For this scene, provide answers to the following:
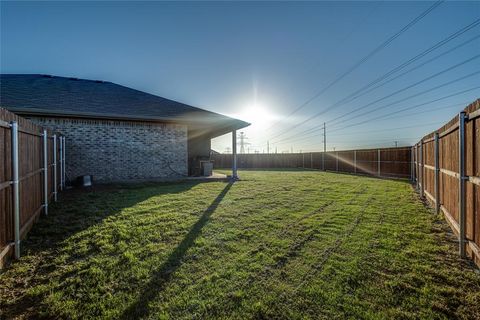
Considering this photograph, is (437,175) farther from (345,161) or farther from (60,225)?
(345,161)

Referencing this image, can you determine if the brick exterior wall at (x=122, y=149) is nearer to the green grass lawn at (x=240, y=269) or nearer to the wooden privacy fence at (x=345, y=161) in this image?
the green grass lawn at (x=240, y=269)

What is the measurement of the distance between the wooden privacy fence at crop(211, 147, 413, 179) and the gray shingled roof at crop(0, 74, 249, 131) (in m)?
9.43

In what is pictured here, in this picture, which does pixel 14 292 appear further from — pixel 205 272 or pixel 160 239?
pixel 205 272

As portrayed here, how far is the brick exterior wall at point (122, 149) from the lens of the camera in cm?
945

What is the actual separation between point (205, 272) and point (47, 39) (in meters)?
11.3

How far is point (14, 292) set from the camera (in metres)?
2.22

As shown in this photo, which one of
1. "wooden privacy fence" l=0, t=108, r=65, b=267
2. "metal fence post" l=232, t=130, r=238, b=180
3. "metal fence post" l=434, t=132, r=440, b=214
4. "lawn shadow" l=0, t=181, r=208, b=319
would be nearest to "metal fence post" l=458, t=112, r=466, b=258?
"metal fence post" l=434, t=132, r=440, b=214

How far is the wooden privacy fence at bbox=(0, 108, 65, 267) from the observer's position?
280 centimetres

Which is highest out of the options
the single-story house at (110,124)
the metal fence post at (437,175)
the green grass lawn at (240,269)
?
the single-story house at (110,124)

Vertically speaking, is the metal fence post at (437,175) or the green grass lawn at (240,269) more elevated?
the metal fence post at (437,175)

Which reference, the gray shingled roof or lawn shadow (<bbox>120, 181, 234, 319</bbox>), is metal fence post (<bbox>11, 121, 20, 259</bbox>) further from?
the gray shingled roof

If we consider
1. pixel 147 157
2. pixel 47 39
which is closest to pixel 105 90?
pixel 47 39

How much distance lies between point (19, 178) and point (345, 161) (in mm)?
19310

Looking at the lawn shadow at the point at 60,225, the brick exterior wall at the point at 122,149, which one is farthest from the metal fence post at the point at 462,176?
the brick exterior wall at the point at 122,149
